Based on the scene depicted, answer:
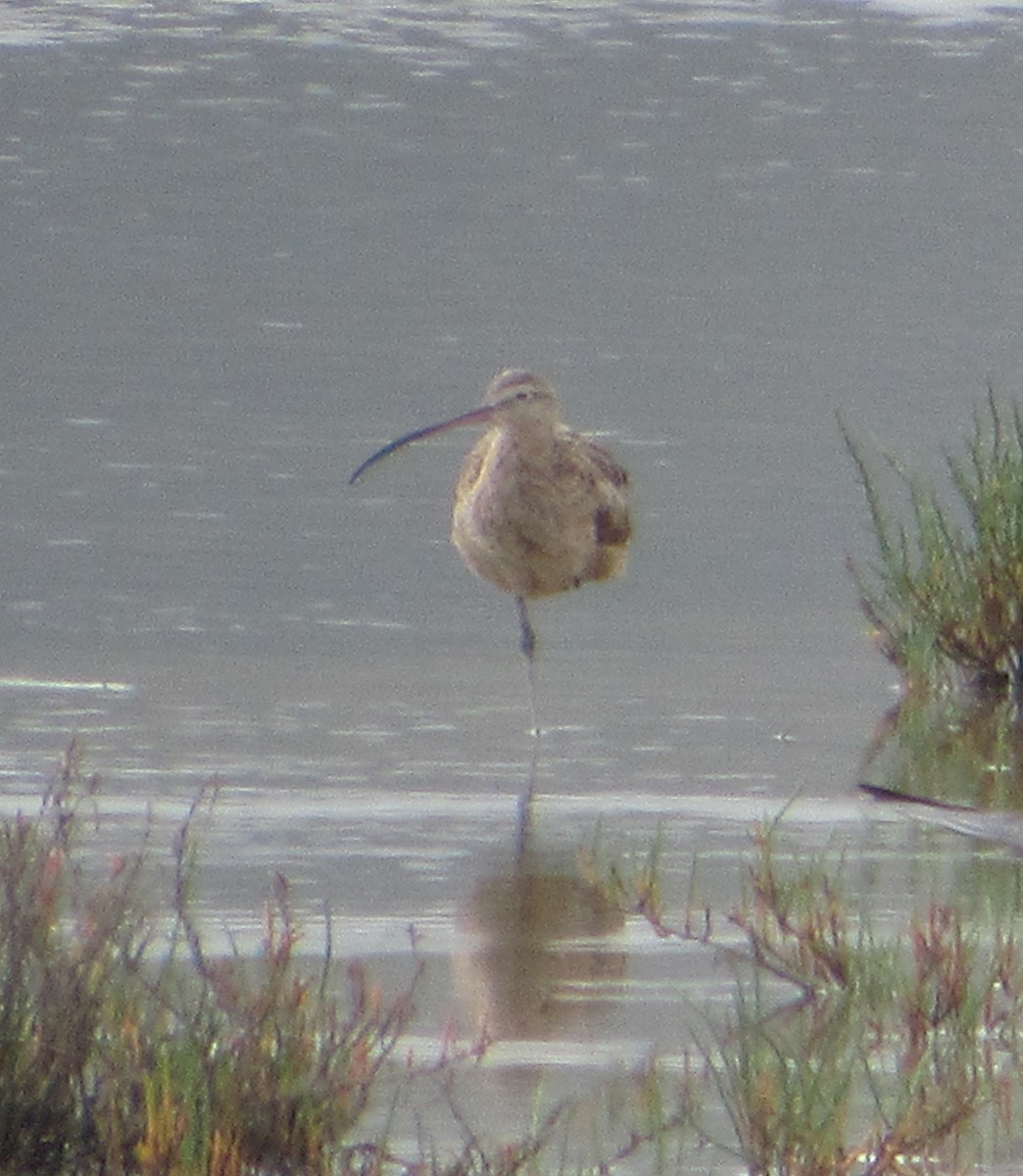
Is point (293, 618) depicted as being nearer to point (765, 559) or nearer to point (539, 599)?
point (539, 599)

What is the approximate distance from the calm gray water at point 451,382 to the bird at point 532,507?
272 mm

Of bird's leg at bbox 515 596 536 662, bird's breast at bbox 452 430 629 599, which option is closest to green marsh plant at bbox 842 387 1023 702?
bird's leg at bbox 515 596 536 662

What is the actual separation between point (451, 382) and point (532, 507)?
7295 millimetres

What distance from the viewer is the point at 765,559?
13.6m

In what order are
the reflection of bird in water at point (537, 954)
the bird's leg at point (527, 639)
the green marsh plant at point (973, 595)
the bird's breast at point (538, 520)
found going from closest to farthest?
1. the reflection of bird in water at point (537, 954)
2. the green marsh plant at point (973, 595)
3. the bird's leg at point (527, 639)
4. the bird's breast at point (538, 520)

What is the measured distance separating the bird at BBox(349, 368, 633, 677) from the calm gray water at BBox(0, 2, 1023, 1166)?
10.7 inches

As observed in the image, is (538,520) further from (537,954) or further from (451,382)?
(451,382)

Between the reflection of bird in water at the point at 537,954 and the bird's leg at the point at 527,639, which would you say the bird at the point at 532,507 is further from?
the reflection of bird in water at the point at 537,954

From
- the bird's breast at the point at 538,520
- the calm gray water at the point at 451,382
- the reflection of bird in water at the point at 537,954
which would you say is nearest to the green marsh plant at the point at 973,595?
the calm gray water at the point at 451,382

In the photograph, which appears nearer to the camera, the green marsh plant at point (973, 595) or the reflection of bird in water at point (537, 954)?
the reflection of bird in water at point (537, 954)

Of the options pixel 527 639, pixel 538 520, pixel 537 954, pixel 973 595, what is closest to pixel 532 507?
pixel 538 520

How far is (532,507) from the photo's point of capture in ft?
36.9

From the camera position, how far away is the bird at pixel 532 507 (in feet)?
36.9

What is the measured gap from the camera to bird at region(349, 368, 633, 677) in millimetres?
11258
